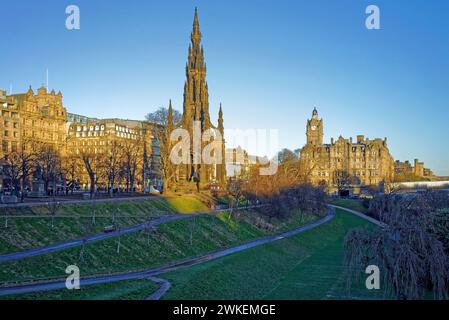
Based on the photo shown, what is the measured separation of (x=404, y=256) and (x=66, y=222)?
3014 centimetres

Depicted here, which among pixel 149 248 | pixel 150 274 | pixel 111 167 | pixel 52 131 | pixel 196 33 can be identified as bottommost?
pixel 150 274

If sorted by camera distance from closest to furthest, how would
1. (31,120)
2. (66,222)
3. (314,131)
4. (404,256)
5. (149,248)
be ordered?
(404,256)
(149,248)
(66,222)
(31,120)
(314,131)

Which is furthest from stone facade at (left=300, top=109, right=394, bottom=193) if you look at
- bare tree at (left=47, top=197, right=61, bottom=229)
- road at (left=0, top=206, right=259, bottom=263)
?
bare tree at (left=47, top=197, right=61, bottom=229)

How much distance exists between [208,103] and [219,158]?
11.6m

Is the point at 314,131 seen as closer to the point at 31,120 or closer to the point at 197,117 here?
the point at 197,117

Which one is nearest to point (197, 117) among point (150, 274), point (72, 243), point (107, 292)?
point (72, 243)

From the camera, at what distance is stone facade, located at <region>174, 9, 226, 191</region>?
88875mm

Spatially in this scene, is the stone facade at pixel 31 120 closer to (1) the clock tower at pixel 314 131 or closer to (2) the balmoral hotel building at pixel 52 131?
(2) the balmoral hotel building at pixel 52 131

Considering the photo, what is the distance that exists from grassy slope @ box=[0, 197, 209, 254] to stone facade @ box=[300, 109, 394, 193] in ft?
301

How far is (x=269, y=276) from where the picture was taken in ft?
131

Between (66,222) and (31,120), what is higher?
(31,120)

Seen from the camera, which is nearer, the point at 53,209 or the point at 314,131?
the point at 53,209

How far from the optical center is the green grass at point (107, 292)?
978 inches
